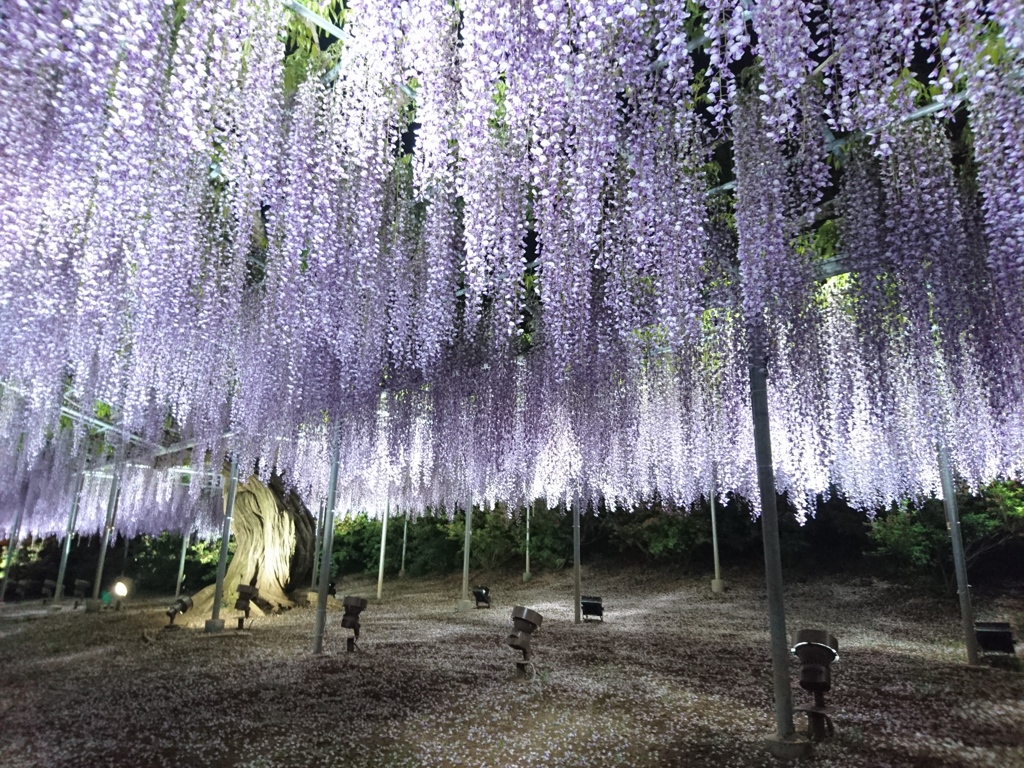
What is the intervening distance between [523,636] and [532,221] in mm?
3926

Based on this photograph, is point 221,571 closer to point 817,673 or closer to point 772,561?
point 772,561

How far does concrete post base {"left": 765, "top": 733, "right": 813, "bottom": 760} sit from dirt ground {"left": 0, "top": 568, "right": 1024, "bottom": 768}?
0.32ft

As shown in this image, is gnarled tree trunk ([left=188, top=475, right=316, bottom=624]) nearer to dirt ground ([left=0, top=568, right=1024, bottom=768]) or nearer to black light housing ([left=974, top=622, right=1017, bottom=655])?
dirt ground ([left=0, top=568, right=1024, bottom=768])

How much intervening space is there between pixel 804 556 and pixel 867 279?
424 inches

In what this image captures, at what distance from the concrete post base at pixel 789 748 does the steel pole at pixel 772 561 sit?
23 millimetres

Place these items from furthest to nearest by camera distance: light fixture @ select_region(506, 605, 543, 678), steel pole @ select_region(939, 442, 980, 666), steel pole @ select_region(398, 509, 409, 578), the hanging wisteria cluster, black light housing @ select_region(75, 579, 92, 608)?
steel pole @ select_region(398, 509, 409, 578) → black light housing @ select_region(75, 579, 92, 608) → steel pole @ select_region(939, 442, 980, 666) → light fixture @ select_region(506, 605, 543, 678) → the hanging wisteria cluster

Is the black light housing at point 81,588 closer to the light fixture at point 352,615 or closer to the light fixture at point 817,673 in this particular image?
the light fixture at point 352,615

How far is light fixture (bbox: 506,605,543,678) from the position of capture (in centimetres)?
602

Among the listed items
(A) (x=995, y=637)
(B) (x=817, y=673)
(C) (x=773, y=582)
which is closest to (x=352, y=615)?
(C) (x=773, y=582)

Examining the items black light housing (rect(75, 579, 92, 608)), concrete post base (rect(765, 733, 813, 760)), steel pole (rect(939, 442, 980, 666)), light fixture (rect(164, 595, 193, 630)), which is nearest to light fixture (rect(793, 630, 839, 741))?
concrete post base (rect(765, 733, 813, 760))

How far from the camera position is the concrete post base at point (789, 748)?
3.64 meters

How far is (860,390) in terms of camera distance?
6.70 meters

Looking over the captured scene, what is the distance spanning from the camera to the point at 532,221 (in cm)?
516

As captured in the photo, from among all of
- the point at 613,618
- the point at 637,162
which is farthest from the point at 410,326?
the point at 613,618
